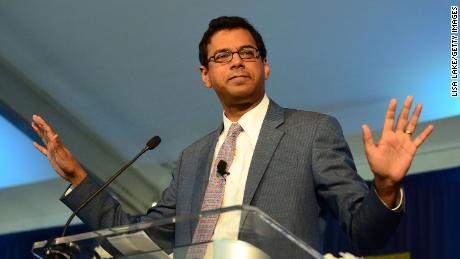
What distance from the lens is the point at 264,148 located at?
2.43 metres

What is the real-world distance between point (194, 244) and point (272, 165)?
0.62 metres

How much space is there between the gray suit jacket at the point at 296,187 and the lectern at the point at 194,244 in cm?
32

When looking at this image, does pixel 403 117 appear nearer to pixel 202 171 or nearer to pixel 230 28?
pixel 202 171

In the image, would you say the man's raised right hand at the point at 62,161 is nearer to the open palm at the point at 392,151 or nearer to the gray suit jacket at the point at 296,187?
the gray suit jacket at the point at 296,187

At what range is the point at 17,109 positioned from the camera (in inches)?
229

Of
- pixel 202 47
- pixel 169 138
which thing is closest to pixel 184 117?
pixel 169 138

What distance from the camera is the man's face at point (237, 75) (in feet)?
8.68

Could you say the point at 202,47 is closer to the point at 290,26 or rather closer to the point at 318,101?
the point at 290,26

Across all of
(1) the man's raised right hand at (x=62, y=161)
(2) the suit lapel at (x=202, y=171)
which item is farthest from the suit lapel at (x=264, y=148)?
(1) the man's raised right hand at (x=62, y=161)

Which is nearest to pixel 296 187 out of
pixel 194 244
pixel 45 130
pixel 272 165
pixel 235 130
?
pixel 272 165

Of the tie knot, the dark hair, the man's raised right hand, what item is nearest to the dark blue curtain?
the dark hair

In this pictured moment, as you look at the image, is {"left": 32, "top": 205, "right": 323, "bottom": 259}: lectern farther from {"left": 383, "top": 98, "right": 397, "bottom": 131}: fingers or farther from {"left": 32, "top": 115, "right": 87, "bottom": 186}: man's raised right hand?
{"left": 32, "top": 115, "right": 87, "bottom": 186}: man's raised right hand

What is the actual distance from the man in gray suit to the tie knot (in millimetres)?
11

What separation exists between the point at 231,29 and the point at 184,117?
3495mm
